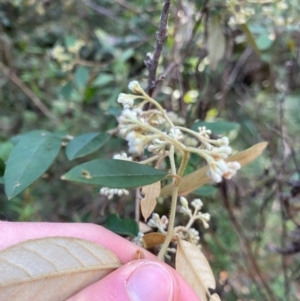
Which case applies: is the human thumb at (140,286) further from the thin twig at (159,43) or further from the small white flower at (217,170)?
the thin twig at (159,43)

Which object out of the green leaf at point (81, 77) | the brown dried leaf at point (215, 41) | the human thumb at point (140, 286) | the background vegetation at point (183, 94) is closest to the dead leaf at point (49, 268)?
the human thumb at point (140, 286)

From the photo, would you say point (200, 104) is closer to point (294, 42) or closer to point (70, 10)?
point (294, 42)

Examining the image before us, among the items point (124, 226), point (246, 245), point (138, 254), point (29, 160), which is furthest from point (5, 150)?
point (246, 245)

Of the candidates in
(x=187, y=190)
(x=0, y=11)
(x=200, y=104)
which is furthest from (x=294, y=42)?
(x=0, y=11)

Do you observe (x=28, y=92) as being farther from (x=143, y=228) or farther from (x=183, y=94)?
(x=143, y=228)

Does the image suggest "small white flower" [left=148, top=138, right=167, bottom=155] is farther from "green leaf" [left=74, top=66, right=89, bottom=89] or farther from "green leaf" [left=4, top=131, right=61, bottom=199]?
"green leaf" [left=74, top=66, right=89, bottom=89]

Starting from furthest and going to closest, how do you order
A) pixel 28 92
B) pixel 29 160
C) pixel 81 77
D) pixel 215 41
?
1. pixel 28 92
2. pixel 81 77
3. pixel 215 41
4. pixel 29 160

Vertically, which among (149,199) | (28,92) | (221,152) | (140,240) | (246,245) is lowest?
(246,245)

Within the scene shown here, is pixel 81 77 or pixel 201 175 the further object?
pixel 81 77
